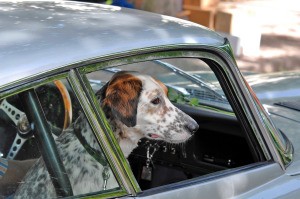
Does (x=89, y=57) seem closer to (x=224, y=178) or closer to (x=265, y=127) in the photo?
(x=224, y=178)

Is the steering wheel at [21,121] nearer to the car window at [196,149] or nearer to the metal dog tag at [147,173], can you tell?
the car window at [196,149]

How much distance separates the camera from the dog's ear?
106 inches

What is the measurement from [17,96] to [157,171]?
147 cm

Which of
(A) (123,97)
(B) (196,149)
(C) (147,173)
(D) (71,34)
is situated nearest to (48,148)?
(D) (71,34)

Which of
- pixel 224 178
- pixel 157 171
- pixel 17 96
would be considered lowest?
pixel 157 171

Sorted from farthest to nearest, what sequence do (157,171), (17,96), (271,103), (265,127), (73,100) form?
(271,103) < (157,171) < (265,127) < (73,100) < (17,96)

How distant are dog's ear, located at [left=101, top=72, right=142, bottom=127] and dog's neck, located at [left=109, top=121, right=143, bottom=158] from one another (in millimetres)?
29

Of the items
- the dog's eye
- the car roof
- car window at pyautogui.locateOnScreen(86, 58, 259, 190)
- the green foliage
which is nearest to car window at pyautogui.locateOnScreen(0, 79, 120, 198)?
the car roof

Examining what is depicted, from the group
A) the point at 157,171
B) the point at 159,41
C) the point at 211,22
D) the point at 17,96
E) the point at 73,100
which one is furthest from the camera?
the point at 211,22

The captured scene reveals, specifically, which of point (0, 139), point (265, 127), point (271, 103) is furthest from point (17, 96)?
point (271, 103)

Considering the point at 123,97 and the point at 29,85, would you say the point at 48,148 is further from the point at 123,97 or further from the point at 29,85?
the point at 123,97

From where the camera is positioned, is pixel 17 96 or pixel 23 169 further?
pixel 23 169

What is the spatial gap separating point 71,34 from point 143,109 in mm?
717

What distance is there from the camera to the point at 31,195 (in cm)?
227
